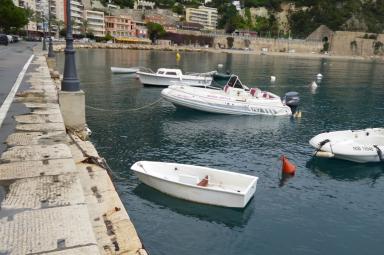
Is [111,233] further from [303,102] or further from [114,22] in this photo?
[114,22]

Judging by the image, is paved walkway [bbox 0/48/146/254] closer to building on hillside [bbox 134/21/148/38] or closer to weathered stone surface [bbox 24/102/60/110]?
weathered stone surface [bbox 24/102/60/110]

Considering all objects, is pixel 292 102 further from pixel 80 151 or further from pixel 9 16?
pixel 9 16

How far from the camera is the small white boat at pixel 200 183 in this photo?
1354cm

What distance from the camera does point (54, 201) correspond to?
7422 millimetres

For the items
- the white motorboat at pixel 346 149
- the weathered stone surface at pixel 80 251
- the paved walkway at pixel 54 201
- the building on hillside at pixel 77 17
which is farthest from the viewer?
the building on hillside at pixel 77 17

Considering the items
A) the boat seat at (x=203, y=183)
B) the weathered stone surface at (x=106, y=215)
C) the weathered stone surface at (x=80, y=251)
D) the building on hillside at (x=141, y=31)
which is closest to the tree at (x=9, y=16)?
the boat seat at (x=203, y=183)

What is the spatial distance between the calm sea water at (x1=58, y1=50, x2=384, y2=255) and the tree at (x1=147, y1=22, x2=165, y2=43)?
15362cm

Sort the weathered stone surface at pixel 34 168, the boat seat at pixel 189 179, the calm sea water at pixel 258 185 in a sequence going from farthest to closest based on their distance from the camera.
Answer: the boat seat at pixel 189 179 → the calm sea water at pixel 258 185 → the weathered stone surface at pixel 34 168

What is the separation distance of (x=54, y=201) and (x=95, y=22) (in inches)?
7132

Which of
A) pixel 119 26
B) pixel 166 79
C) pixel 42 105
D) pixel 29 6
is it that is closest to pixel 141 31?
pixel 119 26

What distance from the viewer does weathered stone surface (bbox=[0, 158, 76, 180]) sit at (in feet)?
28.5

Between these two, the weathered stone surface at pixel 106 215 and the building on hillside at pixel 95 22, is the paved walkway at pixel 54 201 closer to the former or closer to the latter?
the weathered stone surface at pixel 106 215

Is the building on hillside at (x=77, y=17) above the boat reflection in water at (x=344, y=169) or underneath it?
above

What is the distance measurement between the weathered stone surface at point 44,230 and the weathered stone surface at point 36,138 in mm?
4445
